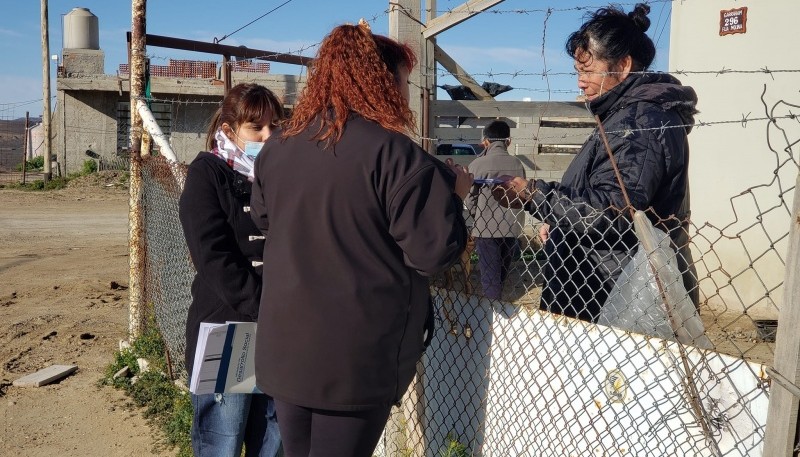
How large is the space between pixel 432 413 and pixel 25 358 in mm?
4081

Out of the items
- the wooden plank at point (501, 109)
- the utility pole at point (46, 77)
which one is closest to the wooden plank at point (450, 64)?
the wooden plank at point (501, 109)

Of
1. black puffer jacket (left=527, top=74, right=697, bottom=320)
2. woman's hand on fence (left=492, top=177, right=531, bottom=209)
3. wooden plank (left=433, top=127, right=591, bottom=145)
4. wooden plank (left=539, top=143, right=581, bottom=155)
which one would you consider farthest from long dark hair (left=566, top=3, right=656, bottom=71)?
wooden plank (left=539, top=143, right=581, bottom=155)

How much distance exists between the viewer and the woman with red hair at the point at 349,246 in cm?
202

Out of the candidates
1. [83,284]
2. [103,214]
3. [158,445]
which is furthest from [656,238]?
[103,214]

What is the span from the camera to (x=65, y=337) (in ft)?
21.6

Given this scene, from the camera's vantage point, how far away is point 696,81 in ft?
23.5

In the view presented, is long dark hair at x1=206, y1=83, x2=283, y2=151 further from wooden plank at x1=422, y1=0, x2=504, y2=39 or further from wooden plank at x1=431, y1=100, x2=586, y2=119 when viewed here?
wooden plank at x1=431, y1=100, x2=586, y2=119

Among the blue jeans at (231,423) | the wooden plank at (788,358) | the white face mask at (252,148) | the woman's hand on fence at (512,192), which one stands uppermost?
the white face mask at (252,148)

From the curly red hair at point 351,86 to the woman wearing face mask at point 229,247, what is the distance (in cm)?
62

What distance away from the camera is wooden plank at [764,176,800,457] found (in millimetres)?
1831

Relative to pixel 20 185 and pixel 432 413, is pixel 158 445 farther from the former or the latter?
pixel 20 185

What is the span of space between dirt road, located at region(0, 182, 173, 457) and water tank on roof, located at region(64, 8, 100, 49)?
→ 11.5 m

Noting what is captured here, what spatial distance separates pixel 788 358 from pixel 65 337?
603cm

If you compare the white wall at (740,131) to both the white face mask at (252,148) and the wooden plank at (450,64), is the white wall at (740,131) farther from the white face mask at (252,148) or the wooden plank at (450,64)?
the white face mask at (252,148)
